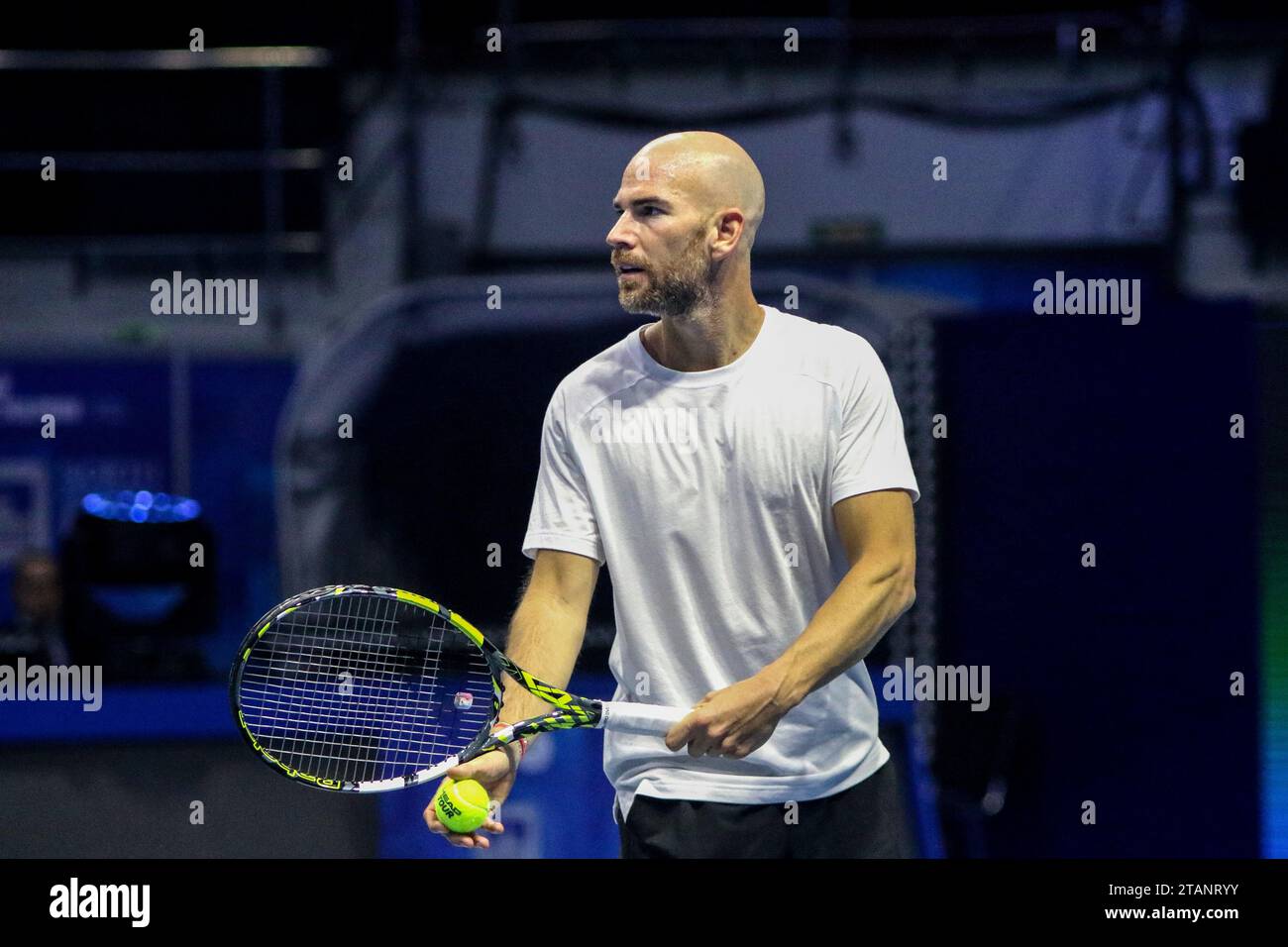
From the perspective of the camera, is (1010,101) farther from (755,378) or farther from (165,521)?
(165,521)

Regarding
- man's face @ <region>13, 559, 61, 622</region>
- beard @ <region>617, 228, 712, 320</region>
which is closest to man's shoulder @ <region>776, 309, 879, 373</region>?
beard @ <region>617, 228, 712, 320</region>

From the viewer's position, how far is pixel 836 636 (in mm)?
2957

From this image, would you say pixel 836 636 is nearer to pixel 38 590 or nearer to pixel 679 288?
pixel 679 288

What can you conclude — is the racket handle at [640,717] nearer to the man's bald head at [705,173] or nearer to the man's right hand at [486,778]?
the man's right hand at [486,778]

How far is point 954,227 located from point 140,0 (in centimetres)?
203

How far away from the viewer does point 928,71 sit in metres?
4.21

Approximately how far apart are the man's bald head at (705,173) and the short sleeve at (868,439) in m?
0.34

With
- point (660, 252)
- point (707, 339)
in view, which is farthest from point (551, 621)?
point (660, 252)

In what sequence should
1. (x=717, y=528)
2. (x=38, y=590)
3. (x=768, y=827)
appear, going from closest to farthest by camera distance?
1. (x=768, y=827)
2. (x=717, y=528)
3. (x=38, y=590)

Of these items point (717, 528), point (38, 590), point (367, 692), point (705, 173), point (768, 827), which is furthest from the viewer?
point (38, 590)

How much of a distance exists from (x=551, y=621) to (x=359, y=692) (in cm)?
54
